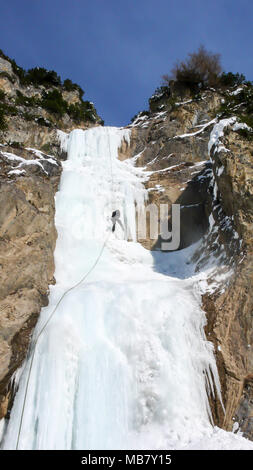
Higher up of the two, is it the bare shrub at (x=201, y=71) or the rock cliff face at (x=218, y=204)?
the bare shrub at (x=201, y=71)

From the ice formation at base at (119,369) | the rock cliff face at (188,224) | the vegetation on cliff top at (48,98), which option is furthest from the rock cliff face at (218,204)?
the vegetation on cliff top at (48,98)

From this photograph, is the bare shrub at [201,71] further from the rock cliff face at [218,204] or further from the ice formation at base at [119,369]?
the ice formation at base at [119,369]

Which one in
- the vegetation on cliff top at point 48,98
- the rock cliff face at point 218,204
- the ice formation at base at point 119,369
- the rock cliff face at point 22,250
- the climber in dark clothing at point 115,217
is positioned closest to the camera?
the ice formation at base at point 119,369

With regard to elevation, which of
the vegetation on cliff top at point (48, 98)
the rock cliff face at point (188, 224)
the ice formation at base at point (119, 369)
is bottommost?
the ice formation at base at point (119, 369)

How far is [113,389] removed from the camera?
5.79m

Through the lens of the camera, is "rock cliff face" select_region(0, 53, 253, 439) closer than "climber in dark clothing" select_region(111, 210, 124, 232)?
Yes

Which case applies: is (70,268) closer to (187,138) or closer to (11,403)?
(11,403)

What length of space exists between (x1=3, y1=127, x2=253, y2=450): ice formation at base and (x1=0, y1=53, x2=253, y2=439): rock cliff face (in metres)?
0.38

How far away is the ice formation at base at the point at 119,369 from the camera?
209 inches

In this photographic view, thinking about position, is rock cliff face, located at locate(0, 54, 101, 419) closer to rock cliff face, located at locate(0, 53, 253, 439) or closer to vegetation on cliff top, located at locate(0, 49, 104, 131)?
rock cliff face, located at locate(0, 53, 253, 439)

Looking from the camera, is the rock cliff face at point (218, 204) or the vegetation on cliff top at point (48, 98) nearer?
the rock cliff face at point (218, 204)

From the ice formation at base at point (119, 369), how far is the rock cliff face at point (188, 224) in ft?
1.24

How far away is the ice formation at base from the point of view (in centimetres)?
530

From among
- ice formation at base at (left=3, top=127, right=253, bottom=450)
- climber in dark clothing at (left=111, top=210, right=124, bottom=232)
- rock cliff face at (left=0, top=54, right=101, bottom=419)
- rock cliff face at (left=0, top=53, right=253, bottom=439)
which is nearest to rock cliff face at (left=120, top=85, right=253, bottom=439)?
rock cliff face at (left=0, top=53, right=253, bottom=439)
